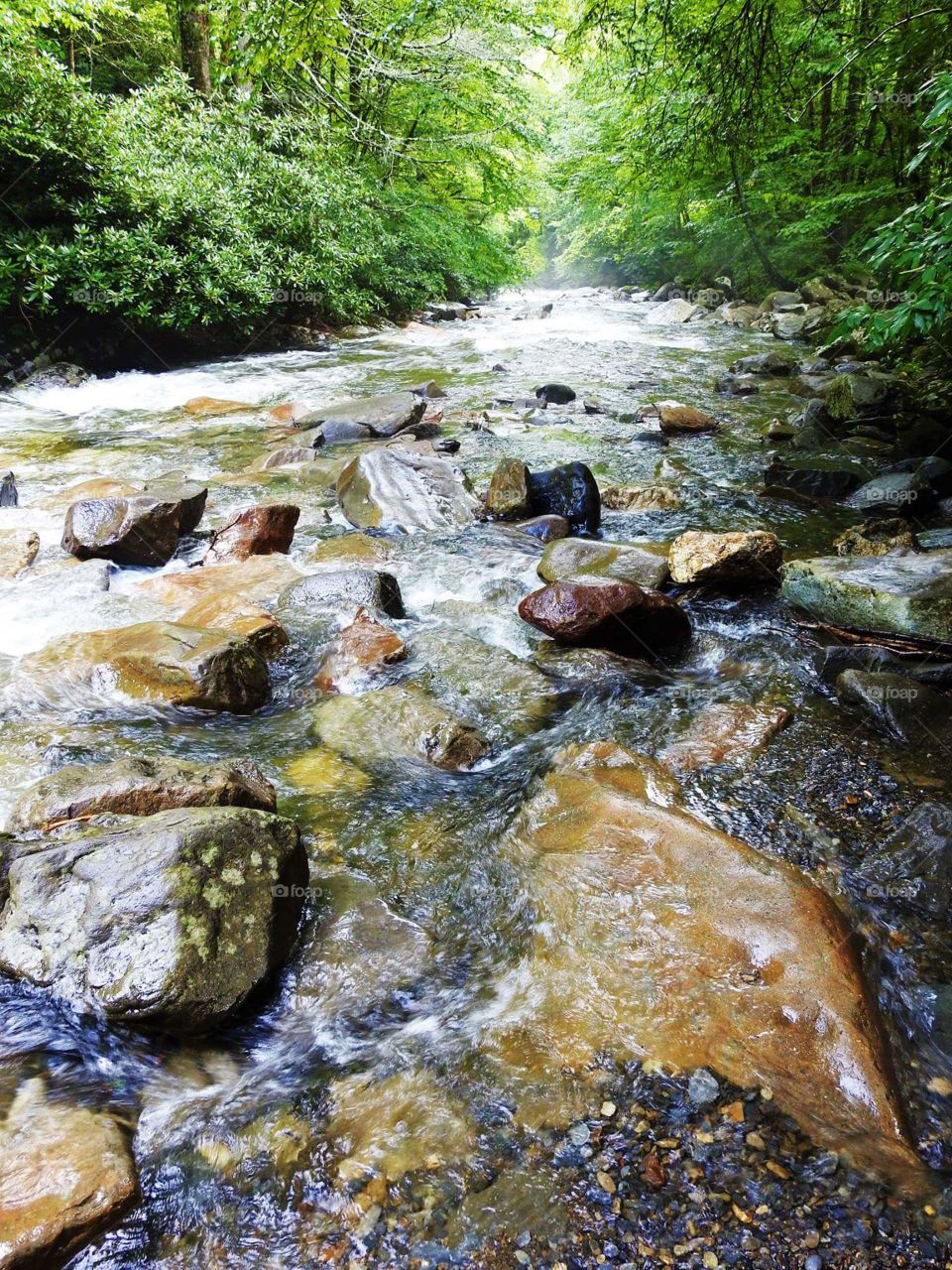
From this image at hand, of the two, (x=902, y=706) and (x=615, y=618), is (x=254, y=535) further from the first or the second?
(x=902, y=706)

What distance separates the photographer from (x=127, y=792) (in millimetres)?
2559

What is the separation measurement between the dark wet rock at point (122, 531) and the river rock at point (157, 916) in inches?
135

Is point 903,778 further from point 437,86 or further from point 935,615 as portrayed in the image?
point 437,86

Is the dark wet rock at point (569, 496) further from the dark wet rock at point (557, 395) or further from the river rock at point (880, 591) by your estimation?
the dark wet rock at point (557, 395)

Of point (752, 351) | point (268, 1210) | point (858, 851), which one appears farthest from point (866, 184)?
point (268, 1210)

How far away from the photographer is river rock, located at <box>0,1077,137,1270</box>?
1.45 m

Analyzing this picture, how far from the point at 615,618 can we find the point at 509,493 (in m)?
2.47

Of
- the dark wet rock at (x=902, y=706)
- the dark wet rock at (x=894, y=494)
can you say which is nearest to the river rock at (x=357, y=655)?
the dark wet rock at (x=902, y=706)

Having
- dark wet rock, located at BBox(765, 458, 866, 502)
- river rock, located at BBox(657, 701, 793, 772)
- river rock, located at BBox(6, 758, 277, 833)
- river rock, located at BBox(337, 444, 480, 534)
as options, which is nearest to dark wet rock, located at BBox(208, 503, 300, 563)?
river rock, located at BBox(337, 444, 480, 534)

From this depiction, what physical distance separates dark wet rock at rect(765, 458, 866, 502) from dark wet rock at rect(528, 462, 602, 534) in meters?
1.83

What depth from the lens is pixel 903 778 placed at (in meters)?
3.09

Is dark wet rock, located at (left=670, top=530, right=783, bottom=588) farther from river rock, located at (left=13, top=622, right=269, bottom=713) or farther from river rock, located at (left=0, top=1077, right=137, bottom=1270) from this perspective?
river rock, located at (left=0, top=1077, right=137, bottom=1270)

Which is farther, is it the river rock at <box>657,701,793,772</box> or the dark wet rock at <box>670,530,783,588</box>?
the dark wet rock at <box>670,530,783,588</box>

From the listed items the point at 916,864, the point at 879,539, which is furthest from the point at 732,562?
the point at 916,864
